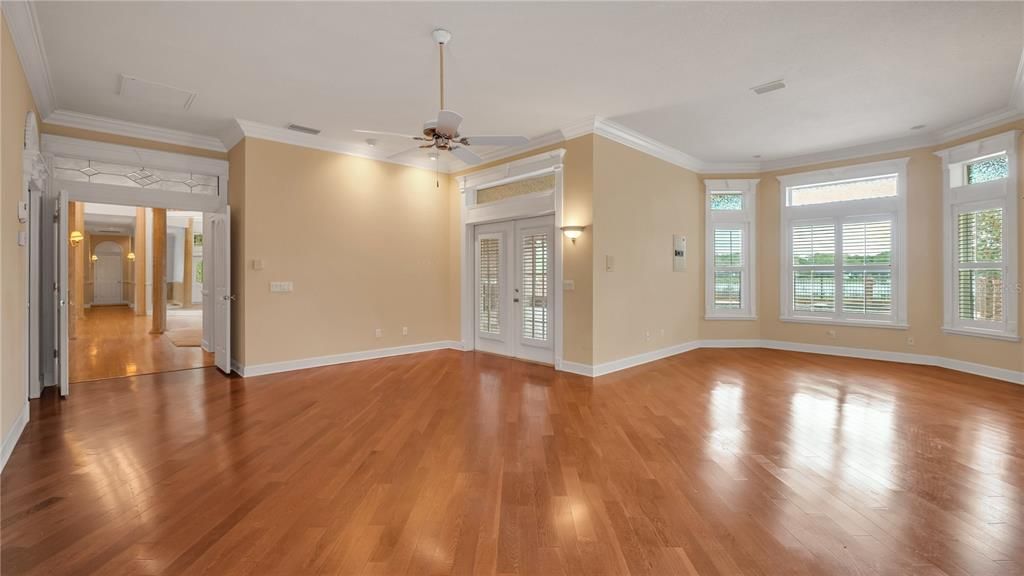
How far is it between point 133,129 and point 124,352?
362 cm

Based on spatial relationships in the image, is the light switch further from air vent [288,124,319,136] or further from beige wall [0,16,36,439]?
beige wall [0,16,36,439]

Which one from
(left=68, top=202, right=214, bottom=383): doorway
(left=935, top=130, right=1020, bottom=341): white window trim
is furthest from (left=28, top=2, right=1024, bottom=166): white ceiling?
(left=68, top=202, right=214, bottom=383): doorway

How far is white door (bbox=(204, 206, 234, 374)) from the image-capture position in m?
5.66

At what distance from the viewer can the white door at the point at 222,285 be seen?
5.66 metres

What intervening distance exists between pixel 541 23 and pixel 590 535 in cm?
330

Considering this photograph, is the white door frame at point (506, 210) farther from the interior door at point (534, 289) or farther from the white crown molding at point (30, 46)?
the white crown molding at point (30, 46)

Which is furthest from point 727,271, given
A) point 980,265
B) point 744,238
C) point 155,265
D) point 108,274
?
point 108,274

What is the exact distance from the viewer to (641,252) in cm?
644

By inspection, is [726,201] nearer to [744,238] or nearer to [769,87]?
[744,238]

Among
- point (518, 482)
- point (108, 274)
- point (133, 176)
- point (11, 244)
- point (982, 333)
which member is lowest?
point (518, 482)

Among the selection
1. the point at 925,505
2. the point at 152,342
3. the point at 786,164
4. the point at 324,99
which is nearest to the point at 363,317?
the point at 324,99

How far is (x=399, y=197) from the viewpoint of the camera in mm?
7008

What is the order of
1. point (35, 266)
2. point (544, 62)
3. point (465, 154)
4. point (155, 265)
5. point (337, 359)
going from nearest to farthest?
point (544, 62)
point (465, 154)
point (35, 266)
point (337, 359)
point (155, 265)

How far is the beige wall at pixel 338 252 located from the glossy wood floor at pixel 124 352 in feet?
5.13
